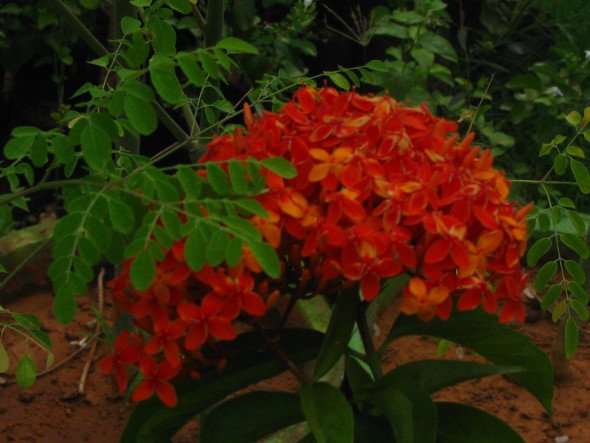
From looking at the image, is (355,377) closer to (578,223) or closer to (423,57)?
(578,223)

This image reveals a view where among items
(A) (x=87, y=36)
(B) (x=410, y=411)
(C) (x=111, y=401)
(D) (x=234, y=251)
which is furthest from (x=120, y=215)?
(C) (x=111, y=401)

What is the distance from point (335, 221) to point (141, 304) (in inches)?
12.8

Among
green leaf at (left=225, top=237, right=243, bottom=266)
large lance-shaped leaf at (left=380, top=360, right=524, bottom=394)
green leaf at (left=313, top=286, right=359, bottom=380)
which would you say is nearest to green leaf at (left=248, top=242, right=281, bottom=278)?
green leaf at (left=225, top=237, right=243, bottom=266)

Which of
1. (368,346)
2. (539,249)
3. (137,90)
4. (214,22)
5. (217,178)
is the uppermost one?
(137,90)

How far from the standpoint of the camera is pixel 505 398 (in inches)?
113

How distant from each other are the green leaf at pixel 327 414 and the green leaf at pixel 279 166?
358 mm

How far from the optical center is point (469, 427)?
1.66m

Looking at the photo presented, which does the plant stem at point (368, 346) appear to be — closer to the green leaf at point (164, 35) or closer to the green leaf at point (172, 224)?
the green leaf at point (172, 224)

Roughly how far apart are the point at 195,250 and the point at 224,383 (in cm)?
32

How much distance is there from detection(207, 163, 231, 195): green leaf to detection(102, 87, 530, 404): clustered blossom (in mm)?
74

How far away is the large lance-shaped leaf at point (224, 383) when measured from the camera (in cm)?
158

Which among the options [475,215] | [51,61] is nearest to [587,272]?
[475,215]

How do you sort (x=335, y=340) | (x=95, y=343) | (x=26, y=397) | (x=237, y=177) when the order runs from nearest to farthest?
1. (x=237, y=177)
2. (x=335, y=340)
3. (x=26, y=397)
4. (x=95, y=343)

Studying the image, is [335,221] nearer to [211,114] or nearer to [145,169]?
[145,169]
